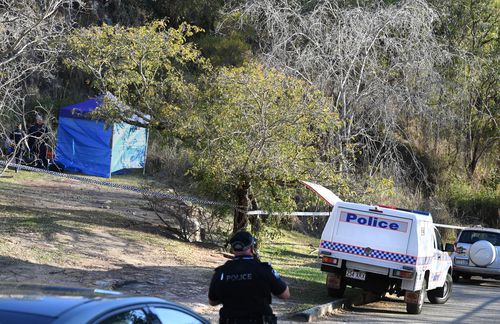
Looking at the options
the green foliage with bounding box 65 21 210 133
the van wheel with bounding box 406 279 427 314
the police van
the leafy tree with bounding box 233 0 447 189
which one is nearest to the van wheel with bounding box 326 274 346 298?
the police van

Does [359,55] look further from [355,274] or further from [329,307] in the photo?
[329,307]

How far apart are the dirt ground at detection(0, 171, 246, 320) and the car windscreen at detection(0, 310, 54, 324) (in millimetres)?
7200

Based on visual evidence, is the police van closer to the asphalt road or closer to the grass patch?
the asphalt road

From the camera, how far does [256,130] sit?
52.6 feet

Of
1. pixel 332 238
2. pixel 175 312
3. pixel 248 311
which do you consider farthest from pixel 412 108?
pixel 175 312

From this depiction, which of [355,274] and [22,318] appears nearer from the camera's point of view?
[22,318]

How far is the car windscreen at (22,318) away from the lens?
392cm

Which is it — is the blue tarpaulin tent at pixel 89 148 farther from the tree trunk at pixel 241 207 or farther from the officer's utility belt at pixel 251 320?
the officer's utility belt at pixel 251 320

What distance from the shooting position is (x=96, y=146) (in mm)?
26203

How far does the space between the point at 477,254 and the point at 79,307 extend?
62.1 feet

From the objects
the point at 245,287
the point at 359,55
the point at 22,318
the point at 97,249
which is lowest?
the point at 97,249

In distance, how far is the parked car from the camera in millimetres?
3998

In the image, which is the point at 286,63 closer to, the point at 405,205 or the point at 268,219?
the point at 268,219

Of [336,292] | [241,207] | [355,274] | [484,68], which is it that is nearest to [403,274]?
[355,274]
